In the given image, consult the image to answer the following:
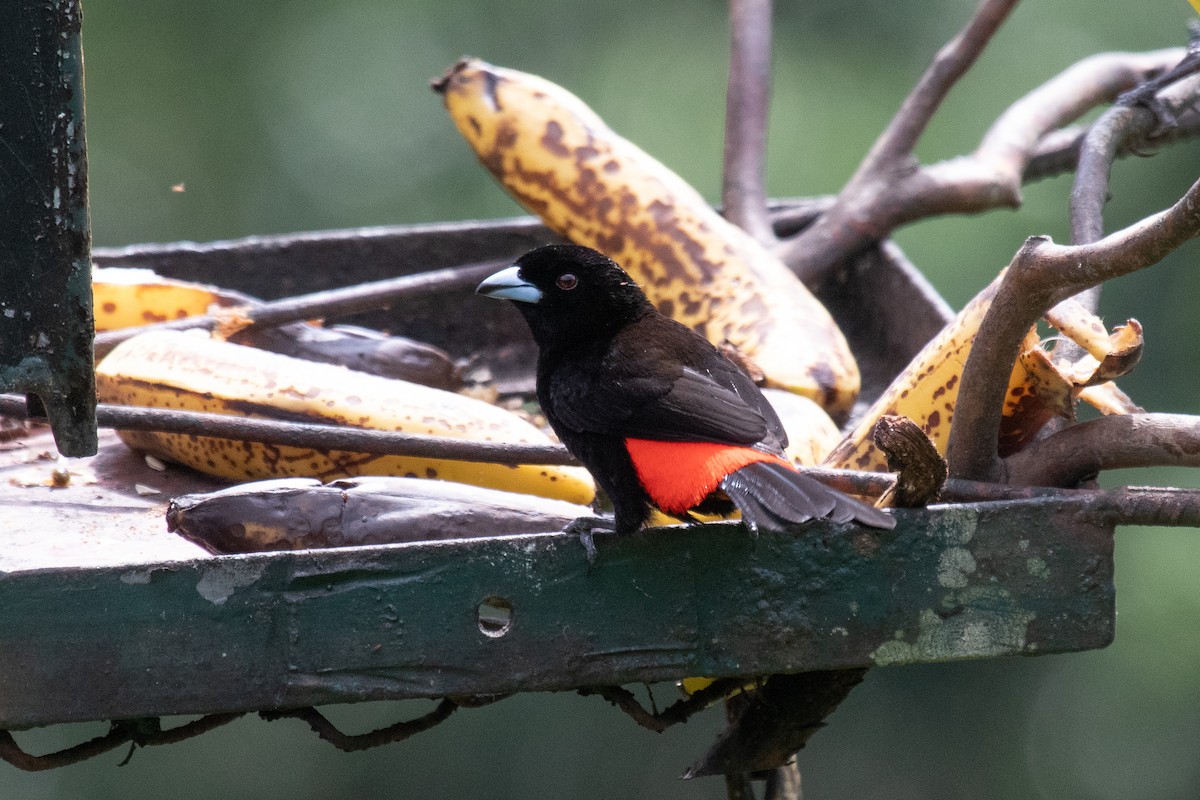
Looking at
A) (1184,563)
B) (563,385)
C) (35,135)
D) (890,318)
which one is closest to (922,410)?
(563,385)

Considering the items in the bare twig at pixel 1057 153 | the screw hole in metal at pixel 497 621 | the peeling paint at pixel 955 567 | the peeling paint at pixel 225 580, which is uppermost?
the bare twig at pixel 1057 153

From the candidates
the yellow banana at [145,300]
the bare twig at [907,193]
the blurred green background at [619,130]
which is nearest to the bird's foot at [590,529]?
the yellow banana at [145,300]

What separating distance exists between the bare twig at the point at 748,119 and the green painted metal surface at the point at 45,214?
7.46 ft

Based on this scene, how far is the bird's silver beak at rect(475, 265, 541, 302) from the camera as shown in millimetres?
2385

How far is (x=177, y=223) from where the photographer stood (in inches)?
329

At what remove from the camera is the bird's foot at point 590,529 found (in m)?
1.72

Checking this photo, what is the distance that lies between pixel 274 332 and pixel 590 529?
1365 mm

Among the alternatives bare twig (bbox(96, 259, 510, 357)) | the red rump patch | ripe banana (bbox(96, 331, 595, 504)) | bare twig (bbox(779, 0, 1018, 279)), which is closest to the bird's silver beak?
ripe banana (bbox(96, 331, 595, 504))

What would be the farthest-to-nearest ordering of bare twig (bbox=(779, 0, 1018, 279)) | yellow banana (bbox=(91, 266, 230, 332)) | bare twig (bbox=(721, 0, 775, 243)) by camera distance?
bare twig (bbox=(721, 0, 775, 243)), bare twig (bbox=(779, 0, 1018, 279)), yellow banana (bbox=(91, 266, 230, 332))

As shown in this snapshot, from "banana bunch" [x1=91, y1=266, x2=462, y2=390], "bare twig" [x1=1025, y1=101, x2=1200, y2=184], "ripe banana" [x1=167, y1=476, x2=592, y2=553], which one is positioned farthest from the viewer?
"bare twig" [x1=1025, y1=101, x2=1200, y2=184]

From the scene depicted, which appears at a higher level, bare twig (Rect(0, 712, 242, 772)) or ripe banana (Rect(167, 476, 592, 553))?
ripe banana (Rect(167, 476, 592, 553))

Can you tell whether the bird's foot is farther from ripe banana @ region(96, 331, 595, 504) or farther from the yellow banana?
the yellow banana

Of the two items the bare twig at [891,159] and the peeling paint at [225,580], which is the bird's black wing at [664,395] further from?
the bare twig at [891,159]

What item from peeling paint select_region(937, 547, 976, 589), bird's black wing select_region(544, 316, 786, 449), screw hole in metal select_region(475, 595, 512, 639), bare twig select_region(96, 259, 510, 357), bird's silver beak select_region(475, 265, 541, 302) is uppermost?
bird's silver beak select_region(475, 265, 541, 302)
